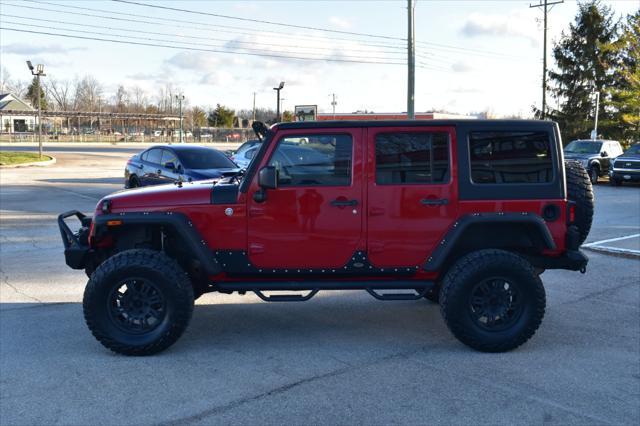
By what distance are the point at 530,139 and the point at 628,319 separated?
230cm

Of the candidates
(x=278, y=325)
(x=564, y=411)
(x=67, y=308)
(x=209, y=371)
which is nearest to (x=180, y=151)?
(x=67, y=308)

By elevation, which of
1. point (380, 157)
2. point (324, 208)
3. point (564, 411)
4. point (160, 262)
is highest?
point (380, 157)

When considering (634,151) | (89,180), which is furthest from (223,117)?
(634,151)

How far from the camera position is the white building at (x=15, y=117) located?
283 ft

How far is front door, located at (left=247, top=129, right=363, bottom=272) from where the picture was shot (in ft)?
17.3

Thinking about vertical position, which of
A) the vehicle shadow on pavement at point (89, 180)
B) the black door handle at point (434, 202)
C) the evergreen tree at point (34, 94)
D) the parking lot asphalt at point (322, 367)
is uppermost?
the evergreen tree at point (34, 94)

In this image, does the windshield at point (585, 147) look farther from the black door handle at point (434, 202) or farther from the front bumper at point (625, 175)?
the black door handle at point (434, 202)

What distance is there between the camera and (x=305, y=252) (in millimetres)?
5320

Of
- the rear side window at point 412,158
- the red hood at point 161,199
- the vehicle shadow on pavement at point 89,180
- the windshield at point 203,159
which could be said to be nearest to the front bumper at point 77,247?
the red hood at point 161,199

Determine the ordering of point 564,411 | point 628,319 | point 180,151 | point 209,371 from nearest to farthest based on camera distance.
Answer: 1. point 564,411
2. point 209,371
3. point 628,319
4. point 180,151

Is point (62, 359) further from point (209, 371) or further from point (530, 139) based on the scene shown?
point (530, 139)

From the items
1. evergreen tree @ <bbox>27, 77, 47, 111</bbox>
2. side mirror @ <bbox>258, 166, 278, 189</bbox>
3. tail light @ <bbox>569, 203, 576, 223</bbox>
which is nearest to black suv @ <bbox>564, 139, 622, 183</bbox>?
tail light @ <bbox>569, 203, 576, 223</bbox>

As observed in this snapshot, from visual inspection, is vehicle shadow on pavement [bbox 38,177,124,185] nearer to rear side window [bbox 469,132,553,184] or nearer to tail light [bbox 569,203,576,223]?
rear side window [bbox 469,132,553,184]

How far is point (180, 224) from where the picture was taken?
5.23 metres
